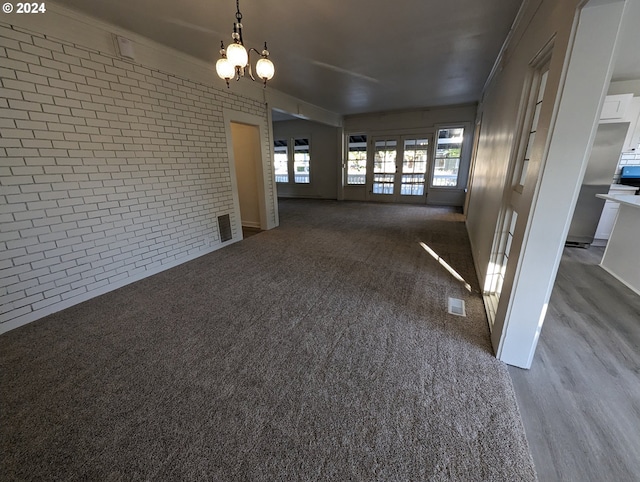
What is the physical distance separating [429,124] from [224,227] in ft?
21.9

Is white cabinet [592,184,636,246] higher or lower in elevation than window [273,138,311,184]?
lower

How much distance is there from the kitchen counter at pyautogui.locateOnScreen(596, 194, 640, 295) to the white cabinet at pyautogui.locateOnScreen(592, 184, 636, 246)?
4.05ft

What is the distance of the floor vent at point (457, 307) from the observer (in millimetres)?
2396

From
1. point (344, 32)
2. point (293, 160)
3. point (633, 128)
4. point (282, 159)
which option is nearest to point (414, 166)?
point (293, 160)

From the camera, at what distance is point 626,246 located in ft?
10.00

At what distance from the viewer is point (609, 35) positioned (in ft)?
4.04

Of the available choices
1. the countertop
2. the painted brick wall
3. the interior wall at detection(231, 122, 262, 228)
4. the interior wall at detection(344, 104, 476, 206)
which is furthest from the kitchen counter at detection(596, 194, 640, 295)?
the painted brick wall

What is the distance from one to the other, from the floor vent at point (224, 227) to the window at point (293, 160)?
17.9ft

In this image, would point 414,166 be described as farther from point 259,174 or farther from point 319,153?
point 259,174

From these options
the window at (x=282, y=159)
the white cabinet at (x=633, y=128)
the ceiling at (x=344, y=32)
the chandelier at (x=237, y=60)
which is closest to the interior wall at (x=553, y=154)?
the ceiling at (x=344, y=32)

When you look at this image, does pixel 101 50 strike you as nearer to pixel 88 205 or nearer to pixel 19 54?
pixel 19 54

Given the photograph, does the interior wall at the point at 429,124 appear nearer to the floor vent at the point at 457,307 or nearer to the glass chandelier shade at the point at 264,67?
the floor vent at the point at 457,307

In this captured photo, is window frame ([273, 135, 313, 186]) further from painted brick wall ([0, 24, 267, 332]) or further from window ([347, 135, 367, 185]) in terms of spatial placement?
painted brick wall ([0, 24, 267, 332])

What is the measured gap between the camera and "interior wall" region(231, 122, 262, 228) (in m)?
5.06
